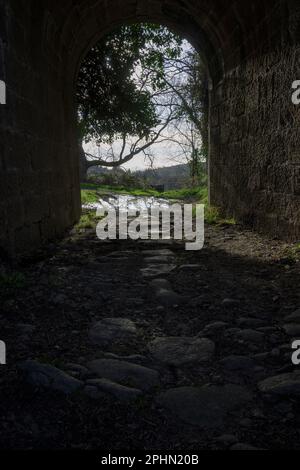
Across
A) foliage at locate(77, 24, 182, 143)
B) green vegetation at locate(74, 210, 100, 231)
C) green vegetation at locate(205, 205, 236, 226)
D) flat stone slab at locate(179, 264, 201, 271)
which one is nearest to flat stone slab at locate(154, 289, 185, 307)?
flat stone slab at locate(179, 264, 201, 271)

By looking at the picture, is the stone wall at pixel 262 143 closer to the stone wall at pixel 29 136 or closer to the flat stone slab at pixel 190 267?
the flat stone slab at pixel 190 267

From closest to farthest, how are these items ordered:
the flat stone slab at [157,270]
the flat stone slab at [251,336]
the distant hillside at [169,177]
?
the flat stone slab at [251,336] → the flat stone slab at [157,270] → the distant hillside at [169,177]

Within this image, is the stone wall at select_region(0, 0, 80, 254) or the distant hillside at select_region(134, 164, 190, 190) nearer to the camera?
the stone wall at select_region(0, 0, 80, 254)

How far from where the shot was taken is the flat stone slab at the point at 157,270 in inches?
154

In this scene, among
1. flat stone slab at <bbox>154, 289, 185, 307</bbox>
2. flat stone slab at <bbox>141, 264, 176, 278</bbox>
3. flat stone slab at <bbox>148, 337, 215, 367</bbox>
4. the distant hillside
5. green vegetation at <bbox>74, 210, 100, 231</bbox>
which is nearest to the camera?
flat stone slab at <bbox>148, 337, 215, 367</bbox>

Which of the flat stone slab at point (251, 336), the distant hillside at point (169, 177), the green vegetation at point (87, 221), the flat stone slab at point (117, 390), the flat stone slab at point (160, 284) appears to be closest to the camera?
the flat stone slab at point (117, 390)

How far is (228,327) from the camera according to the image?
103 inches

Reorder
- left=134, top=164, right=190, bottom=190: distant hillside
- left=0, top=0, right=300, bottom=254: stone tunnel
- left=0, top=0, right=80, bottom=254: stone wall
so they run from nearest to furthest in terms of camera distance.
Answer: left=0, top=0, right=80, bottom=254: stone wall → left=0, top=0, right=300, bottom=254: stone tunnel → left=134, top=164, right=190, bottom=190: distant hillside

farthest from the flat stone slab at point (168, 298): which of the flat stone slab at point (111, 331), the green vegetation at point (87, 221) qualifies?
the green vegetation at point (87, 221)

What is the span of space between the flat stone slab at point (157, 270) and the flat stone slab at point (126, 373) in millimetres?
1776

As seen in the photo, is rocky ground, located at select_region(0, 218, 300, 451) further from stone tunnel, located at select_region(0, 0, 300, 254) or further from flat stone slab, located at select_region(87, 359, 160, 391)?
stone tunnel, located at select_region(0, 0, 300, 254)

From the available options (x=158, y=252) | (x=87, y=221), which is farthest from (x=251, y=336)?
(x=87, y=221)

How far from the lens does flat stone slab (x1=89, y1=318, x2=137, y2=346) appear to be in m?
2.43
